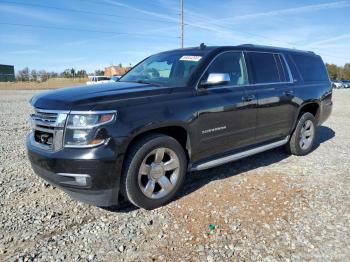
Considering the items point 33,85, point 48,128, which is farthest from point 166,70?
point 33,85

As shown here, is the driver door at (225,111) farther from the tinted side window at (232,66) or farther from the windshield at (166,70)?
the windshield at (166,70)

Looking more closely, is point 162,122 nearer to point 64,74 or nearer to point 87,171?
point 87,171

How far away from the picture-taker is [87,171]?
10.9ft

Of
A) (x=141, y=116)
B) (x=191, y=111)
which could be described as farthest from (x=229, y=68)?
(x=141, y=116)

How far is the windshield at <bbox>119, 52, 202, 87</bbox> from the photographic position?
4395 millimetres

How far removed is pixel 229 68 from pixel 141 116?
71.2 inches

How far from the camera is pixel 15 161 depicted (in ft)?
18.6

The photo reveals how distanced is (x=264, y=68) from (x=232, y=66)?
0.78m

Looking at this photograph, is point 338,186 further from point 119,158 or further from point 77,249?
point 77,249

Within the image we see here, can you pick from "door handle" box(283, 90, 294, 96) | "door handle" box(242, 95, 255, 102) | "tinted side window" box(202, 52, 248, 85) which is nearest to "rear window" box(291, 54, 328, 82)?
"door handle" box(283, 90, 294, 96)

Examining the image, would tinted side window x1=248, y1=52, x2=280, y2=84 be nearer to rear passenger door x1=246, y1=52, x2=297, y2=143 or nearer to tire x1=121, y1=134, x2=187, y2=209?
rear passenger door x1=246, y1=52, x2=297, y2=143

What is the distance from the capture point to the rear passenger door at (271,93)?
5023 mm

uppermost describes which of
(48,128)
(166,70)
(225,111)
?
(166,70)

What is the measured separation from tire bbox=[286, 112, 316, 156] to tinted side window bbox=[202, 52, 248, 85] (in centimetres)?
186
